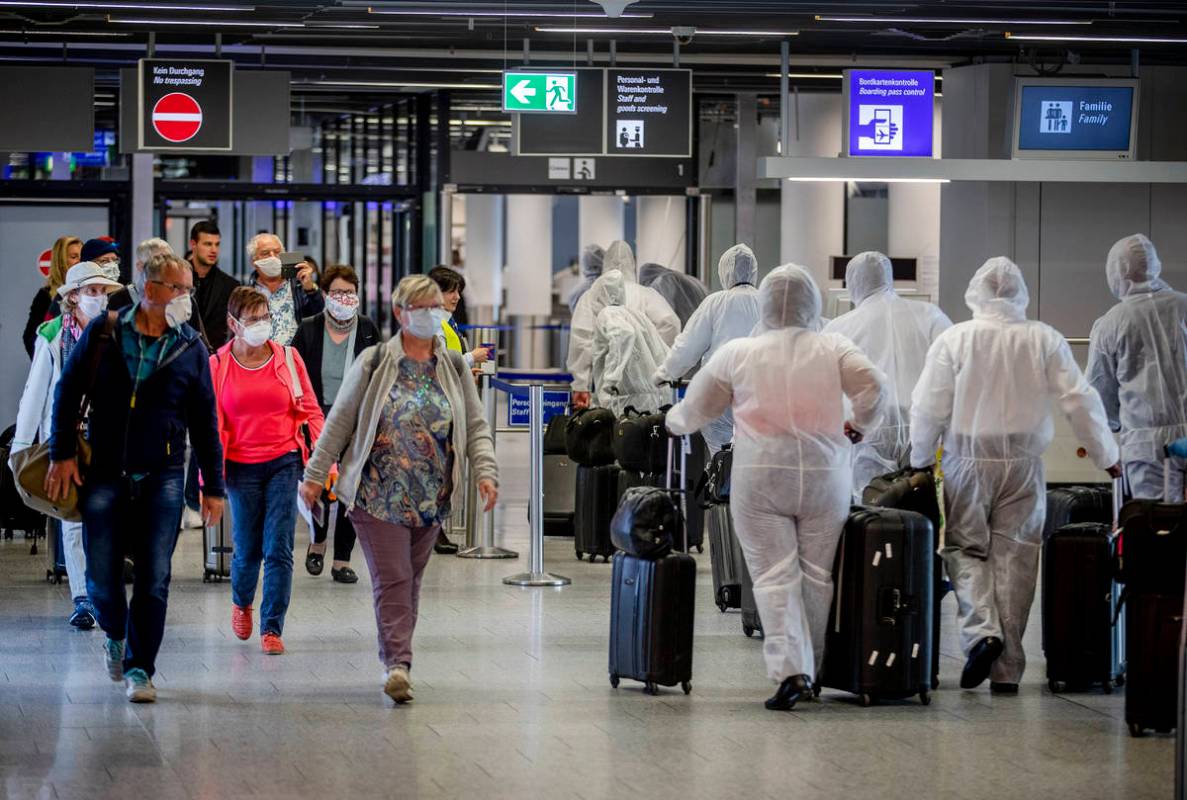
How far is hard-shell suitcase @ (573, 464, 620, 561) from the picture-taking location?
10.9 metres

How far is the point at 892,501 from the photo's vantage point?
Result: 6.89 metres

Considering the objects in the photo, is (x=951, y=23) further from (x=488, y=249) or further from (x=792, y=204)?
(x=488, y=249)

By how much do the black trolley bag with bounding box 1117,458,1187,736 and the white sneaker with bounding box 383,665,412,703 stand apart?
8.19 ft

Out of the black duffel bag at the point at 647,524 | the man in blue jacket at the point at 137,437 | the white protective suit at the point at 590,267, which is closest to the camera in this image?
the man in blue jacket at the point at 137,437

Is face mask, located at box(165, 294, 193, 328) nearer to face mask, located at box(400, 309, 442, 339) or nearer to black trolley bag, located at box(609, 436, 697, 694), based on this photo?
face mask, located at box(400, 309, 442, 339)

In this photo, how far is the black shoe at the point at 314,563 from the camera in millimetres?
9797

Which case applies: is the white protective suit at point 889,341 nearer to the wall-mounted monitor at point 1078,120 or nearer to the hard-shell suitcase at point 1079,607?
the hard-shell suitcase at point 1079,607

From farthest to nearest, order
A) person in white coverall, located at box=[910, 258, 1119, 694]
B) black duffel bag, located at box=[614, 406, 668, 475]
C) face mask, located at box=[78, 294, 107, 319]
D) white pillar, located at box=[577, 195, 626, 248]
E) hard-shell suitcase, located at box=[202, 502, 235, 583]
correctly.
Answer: white pillar, located at box=[577, 195, 626, 248] → black duffel bag, located at box=[614, 406, 668, 475] → hard-shell suitcase, located at box=[202, 502, 235, 583] → face mask, located at box=[78, 294, 107, 319] → person in white coverall, located at box=[910, 258, 1119, 694]

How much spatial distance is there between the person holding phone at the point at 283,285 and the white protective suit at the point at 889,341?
3.09 metres

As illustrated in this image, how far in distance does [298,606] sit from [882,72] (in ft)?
22.0

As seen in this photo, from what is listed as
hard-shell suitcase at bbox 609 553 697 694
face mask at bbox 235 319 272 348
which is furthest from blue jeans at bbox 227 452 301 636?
hard-shell suitcase at bbox 609 553 697 694

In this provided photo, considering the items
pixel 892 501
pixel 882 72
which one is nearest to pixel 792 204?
pixel 882 72

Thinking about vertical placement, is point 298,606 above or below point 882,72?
below

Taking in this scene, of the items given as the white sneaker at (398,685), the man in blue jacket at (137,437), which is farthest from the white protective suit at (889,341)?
the man in blue jacket at (137,437)
